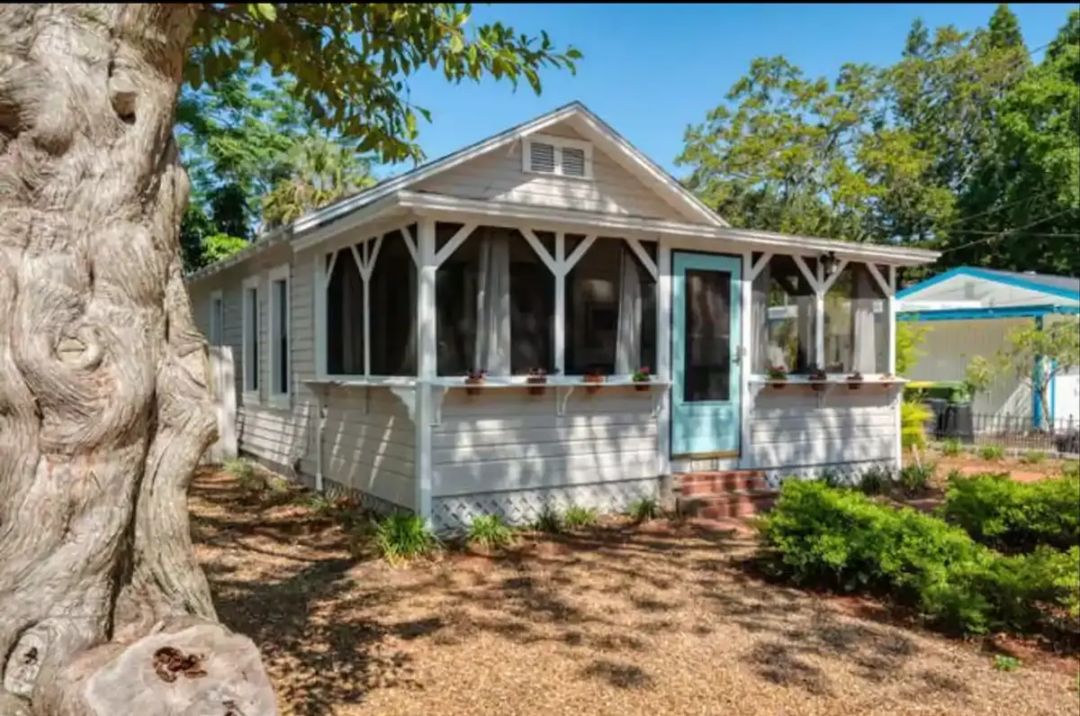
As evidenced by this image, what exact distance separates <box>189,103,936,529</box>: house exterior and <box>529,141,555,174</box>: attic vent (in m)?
Answer: 0.02

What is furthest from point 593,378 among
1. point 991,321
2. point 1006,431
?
point 991,321

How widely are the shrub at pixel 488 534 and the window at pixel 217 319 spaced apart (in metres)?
8.05

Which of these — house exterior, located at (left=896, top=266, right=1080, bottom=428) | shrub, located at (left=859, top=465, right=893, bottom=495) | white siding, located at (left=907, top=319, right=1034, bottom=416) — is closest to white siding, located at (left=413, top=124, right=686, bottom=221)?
shrub, located at (left=859, top=465, right=893, bottom=495)

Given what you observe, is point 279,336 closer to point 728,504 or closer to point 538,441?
point 538,441

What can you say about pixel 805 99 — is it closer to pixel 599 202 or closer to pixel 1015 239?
pixel 1015 239

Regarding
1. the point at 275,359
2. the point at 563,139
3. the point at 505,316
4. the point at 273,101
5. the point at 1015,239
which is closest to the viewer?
the point at 505,316

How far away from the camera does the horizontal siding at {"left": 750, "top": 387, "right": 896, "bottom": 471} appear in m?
9.33

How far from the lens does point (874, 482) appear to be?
32.6 feet

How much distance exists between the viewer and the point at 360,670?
4.14m

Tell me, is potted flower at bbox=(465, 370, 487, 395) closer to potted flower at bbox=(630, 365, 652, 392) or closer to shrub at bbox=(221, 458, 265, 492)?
potted flower at bbox=(630, 365, 652, 392)

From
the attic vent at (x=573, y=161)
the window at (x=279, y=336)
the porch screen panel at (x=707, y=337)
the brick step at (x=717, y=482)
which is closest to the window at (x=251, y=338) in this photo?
the window at (x=279, y=336)

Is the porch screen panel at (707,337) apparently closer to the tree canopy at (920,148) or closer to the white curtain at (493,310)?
the white curtain at (493,310)

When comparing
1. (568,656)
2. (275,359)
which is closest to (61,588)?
(568,656)

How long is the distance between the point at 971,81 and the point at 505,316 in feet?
94.8
